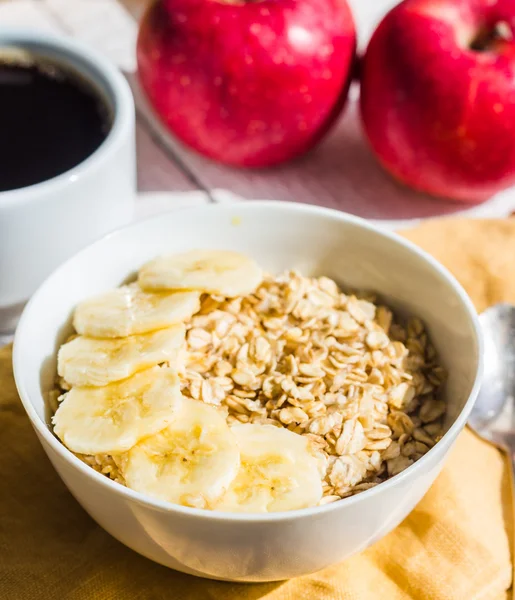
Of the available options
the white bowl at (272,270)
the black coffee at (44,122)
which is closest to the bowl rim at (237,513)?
the white bowl at (272,270)

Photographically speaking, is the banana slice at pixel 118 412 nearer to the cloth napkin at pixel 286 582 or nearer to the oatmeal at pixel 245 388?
the oatmeal at pixel 245 388

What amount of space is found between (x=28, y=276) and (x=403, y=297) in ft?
1.35

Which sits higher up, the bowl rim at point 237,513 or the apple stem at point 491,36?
the apple stem at point 491,36

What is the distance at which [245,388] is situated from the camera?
753 mm

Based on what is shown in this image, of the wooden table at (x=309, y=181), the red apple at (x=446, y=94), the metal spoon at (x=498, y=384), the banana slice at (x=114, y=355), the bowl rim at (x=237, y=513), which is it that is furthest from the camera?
the wooden table at (x=309, y=181)

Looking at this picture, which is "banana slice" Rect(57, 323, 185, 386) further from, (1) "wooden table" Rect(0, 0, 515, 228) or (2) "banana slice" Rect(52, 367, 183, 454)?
(1) "wooden table" Rect(0, 0, 515, 228)

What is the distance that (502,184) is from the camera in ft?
3.62

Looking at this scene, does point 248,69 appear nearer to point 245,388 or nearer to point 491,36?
point 491,36

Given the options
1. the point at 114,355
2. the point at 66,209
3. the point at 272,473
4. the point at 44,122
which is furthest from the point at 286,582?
the point at 44,122

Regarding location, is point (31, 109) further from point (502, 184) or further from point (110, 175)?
point (502, 184)

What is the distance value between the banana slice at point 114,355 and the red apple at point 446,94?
0.49 metres

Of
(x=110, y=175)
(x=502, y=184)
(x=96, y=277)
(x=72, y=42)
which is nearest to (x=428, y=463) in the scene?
(x=96, y=277)

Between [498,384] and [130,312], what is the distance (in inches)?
16.3

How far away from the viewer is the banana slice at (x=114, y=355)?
694mm
